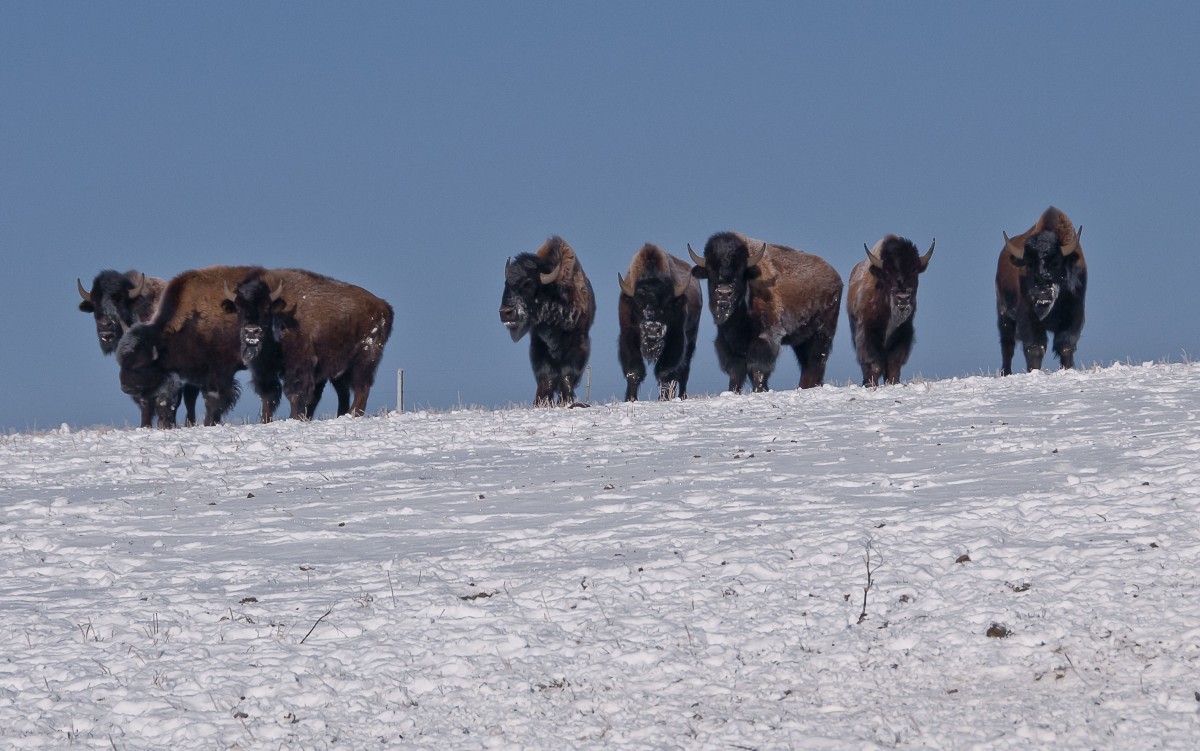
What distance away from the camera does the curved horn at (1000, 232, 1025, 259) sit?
60.9ft

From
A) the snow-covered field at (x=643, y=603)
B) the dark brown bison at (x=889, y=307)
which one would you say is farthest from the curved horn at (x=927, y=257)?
the snow-covered field at (x=643, y=603)

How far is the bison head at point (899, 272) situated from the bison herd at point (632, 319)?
2cm

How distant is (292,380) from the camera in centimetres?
2009

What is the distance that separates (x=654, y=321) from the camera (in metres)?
17.9

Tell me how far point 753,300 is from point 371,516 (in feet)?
35.4

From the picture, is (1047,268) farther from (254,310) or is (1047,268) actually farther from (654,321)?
(254,310)

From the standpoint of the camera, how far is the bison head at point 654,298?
1786cm

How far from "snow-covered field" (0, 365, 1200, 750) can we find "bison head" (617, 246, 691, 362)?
25.1ft

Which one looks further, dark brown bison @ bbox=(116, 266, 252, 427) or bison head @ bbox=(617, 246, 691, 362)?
dark brown bison @ bbox=(116, 266, 252, 427)

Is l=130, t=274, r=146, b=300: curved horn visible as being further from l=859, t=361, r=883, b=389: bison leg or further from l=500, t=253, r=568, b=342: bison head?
l=859, t=361, r=883, b=389: bison leg

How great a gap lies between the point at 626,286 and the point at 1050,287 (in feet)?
18.7

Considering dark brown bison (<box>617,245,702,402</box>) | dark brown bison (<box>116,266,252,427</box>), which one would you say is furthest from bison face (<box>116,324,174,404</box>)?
dark brown bison (<box>617,245,702,402</box>)

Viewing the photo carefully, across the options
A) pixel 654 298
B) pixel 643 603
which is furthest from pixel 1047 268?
pixel 643 603

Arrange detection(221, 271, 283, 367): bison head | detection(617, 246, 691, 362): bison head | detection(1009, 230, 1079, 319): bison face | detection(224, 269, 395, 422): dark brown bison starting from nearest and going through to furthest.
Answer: detection(617, 246, 691, 362): bison head → detection(1009, 230, 1079, 319): bison face → detection(221, 271, 283, 367): bison head → detection(224, 269, 395, 422): dark brown bison
